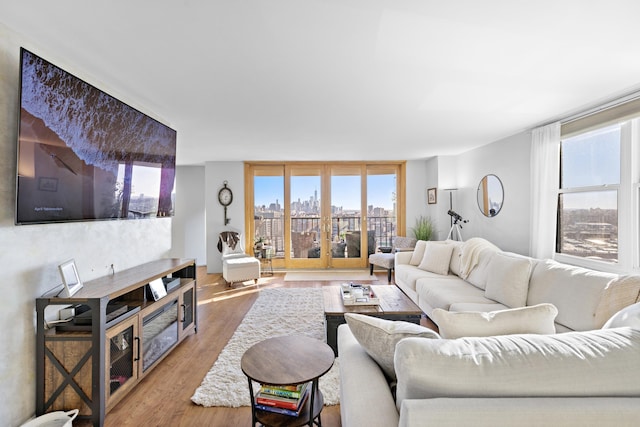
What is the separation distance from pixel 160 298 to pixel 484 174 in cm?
466

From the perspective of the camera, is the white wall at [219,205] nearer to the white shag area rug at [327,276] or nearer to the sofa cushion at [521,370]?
the white shag area rug at [327,276]

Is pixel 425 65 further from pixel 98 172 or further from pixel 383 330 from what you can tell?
pixel 98 172

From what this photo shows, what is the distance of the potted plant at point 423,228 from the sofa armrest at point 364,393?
4.51 metres

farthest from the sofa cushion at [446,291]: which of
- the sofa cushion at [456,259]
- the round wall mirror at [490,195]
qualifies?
the round wall mirror at [490,195]

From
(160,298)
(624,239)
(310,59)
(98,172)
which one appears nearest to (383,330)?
(310,59)

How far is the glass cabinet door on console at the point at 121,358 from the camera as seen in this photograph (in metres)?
1.87

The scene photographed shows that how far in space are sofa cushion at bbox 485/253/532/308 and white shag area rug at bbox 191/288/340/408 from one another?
5.37ft

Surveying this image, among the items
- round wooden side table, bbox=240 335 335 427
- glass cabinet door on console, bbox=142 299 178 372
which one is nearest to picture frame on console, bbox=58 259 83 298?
glass cabinet door on console, bbox=142 299 178 372

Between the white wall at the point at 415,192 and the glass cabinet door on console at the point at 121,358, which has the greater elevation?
the white wall at the point at 415,192

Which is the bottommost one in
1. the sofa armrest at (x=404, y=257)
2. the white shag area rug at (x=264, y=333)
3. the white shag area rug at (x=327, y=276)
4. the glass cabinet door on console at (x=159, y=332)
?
the white shag area rug at (x=264, y=333)

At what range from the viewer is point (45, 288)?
1.84m

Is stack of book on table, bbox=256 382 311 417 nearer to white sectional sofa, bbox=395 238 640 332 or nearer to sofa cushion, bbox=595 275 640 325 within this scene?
white sectional sofa, bbox=395 238 640 332

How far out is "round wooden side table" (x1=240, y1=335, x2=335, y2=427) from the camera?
1.44 metres

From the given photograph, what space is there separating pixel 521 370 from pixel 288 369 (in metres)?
1.06
